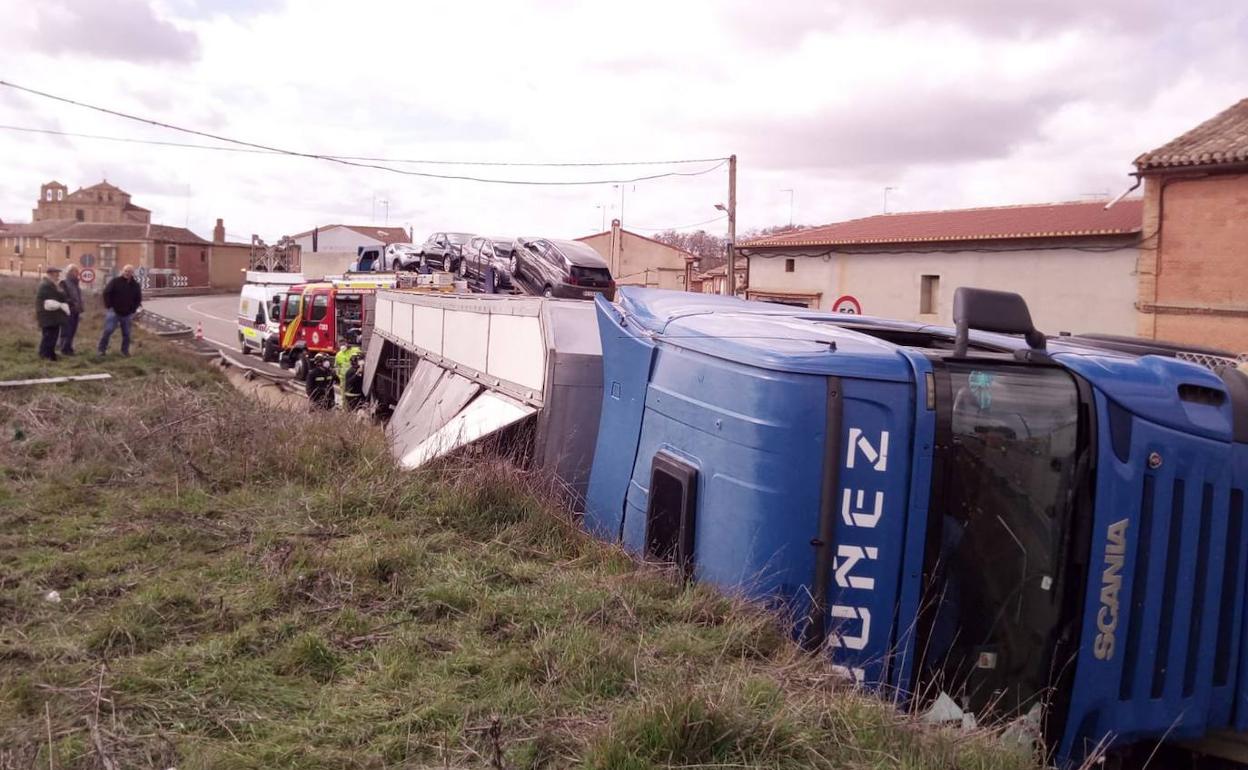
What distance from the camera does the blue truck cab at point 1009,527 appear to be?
3910 mm

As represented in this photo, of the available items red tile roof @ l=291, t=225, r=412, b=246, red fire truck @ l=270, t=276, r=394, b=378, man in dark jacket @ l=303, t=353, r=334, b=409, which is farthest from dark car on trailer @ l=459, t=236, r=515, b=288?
red tile roof @ l=291, t=225, r=412, b=246

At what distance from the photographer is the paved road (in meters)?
27.6

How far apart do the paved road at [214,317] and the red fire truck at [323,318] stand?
1.03 metres

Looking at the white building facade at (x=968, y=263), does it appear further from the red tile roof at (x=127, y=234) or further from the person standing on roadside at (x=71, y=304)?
the red tile roof at (x=127, y=234)

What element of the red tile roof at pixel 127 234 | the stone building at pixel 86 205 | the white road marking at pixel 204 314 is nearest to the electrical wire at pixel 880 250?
the white road marking at pixel 204 314

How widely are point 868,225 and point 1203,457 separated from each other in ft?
107

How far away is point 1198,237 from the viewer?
2314 cm

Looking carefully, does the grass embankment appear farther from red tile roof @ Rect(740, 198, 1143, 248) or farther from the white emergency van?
red tile roof @ Rect(740, 198, 1143, 248)

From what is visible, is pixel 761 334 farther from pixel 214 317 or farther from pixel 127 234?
pixel 127 234

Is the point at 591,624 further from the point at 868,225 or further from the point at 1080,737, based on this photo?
the point at 868,225

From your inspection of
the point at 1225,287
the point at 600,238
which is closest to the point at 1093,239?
the point at 1225,287

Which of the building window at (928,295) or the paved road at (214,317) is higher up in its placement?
the building window at (928,295)

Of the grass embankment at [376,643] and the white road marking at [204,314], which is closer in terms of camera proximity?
the grass embankment at [376,643]

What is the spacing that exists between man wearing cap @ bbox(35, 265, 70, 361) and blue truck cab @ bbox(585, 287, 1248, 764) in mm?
14691
